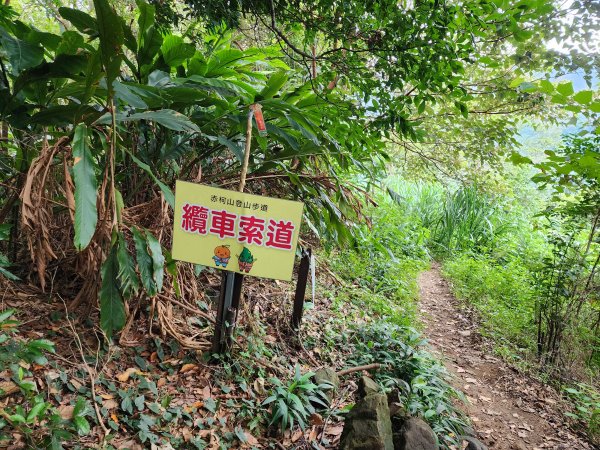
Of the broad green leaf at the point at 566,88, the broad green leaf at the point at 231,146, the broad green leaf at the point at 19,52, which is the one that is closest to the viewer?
the broad green leaf at the point at 19,52

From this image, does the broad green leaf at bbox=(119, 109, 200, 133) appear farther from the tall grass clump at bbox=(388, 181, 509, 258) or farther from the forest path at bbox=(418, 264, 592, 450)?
the tall grass clump at bbox=(388, 181, 509, 258)

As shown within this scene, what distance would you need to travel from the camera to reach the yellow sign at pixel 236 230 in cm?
175

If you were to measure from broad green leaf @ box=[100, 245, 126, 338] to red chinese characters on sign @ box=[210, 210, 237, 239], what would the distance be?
1.40 feet

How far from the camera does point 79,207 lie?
4.77 ft

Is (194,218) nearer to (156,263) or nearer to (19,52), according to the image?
(156,263)

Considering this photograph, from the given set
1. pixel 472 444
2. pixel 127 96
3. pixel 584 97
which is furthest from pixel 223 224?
pixel 472 444

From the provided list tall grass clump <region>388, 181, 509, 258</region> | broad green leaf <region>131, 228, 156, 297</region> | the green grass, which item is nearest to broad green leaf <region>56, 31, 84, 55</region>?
broad green leaf <region>131, 228, 156, 297</region>

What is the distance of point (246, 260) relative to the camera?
1782 mm

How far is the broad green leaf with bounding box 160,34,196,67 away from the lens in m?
2.23

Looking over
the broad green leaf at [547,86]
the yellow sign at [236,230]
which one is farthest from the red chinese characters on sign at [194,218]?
the broad green leaf at [547,86]

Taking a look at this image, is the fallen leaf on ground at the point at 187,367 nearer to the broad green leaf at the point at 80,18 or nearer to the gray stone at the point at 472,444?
the gray stone at the point at 472,444

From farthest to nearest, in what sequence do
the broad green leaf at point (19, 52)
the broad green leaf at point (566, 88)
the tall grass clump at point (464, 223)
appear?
the tall grass clump at point (464, 223), the broad green leaf at point (566, 88), the broad green leaf at point (19, 52)

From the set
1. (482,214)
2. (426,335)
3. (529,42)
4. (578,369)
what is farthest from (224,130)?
(482,214)

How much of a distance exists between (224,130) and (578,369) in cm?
360
